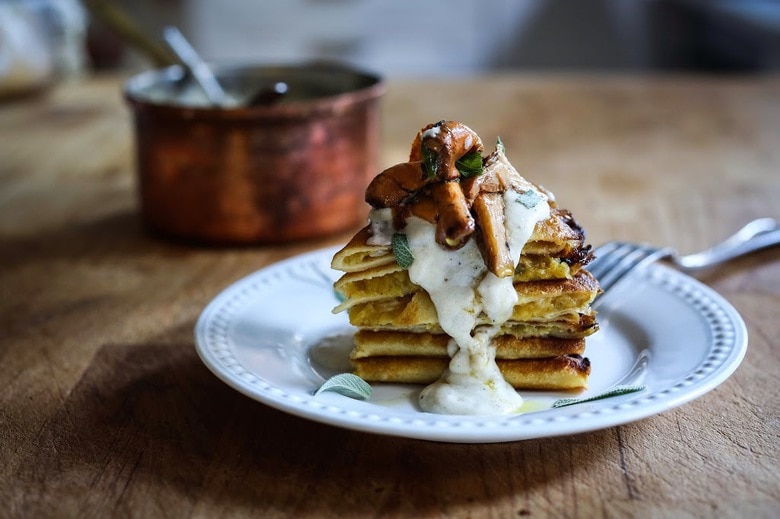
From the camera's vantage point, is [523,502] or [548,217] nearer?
[523,502]

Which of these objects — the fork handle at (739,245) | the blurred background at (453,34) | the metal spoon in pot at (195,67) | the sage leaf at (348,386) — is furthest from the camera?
the blurred background at (453,34)

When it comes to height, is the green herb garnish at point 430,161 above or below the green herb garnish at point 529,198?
above

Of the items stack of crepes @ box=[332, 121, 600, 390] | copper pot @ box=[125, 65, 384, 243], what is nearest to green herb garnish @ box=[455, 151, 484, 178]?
stack of crepes @ box=[332, 121, 600, 390]

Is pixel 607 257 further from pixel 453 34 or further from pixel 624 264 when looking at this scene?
pixel 453 34

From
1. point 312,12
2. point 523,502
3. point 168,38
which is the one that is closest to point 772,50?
point 312,12

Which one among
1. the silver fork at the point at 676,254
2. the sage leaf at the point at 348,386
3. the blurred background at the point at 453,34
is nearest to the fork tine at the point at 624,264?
the silver fork at the point at 676,254

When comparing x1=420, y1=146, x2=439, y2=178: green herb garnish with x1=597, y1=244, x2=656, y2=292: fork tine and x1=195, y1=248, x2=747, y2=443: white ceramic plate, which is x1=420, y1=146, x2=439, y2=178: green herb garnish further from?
x1=597, y1=244, x2=656, y2=292: fork tine

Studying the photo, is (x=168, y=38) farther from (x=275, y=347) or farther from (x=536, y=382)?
(x=536, y=382)

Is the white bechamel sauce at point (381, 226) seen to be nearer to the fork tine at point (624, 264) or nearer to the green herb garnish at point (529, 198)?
the green herb garnish at point (529, 198)
